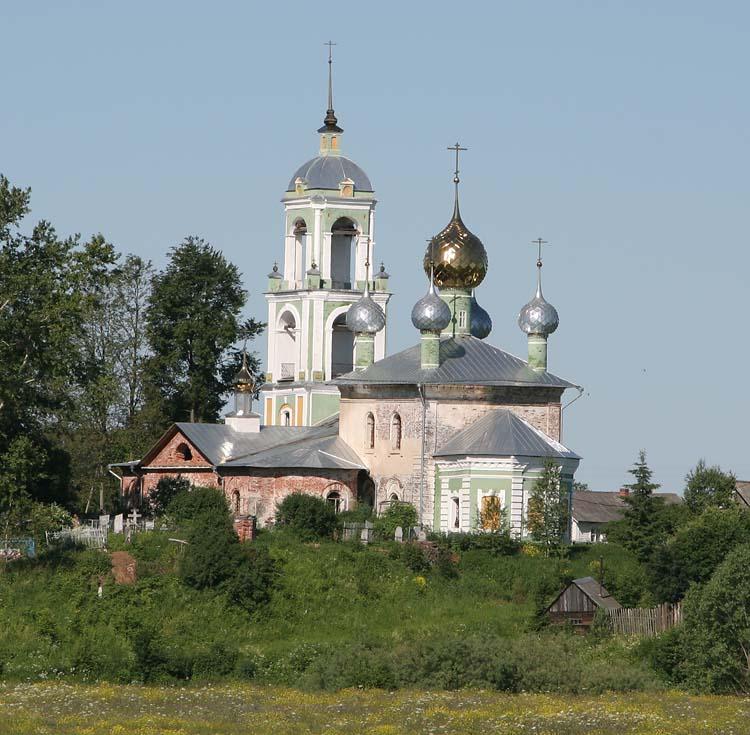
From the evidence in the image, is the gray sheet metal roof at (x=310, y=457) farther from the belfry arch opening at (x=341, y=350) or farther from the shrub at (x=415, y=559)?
the belfry arch opening at (x=341, y=350)

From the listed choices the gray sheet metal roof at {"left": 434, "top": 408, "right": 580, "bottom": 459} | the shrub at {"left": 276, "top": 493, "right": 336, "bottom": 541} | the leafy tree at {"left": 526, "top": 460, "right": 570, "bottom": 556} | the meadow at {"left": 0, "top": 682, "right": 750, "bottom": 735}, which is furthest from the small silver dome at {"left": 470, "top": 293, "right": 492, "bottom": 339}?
the meadow at {"left": 0, "top": 682, "right": 750, "bottom": 735}

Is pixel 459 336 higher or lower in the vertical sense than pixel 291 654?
higher

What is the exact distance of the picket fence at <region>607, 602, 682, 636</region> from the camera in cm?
4328

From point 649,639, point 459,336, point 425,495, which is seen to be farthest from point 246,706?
point 459,336

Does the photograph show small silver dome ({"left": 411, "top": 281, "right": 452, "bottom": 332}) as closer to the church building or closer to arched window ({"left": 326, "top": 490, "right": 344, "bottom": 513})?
the church building

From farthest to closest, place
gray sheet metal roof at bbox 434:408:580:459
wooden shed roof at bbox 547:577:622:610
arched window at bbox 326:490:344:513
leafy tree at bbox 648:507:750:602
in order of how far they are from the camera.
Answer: arched window at bbox 326:490:344:513
gray sheet metal roof at bbox 434:408:580:459
leafy tree at bbox 648:507:750:602
wooden shed roof at bbox 547:577:622:610

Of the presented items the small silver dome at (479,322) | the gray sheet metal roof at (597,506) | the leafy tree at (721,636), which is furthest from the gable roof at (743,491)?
the leafy tree at (721,636)

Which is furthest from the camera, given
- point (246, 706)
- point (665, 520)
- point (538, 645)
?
point (665, 520)

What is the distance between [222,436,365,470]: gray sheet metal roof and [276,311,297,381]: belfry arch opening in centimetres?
874

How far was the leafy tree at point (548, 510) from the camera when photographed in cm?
5044

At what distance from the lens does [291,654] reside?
3994 centimetres

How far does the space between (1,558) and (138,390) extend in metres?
21.3

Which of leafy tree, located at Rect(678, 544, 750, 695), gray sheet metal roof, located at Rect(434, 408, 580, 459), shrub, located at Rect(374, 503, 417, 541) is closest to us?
leafy tree, located at Rect(678, 544, 750, 695)

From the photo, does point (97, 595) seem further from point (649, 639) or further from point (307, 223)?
point (307, 223)
